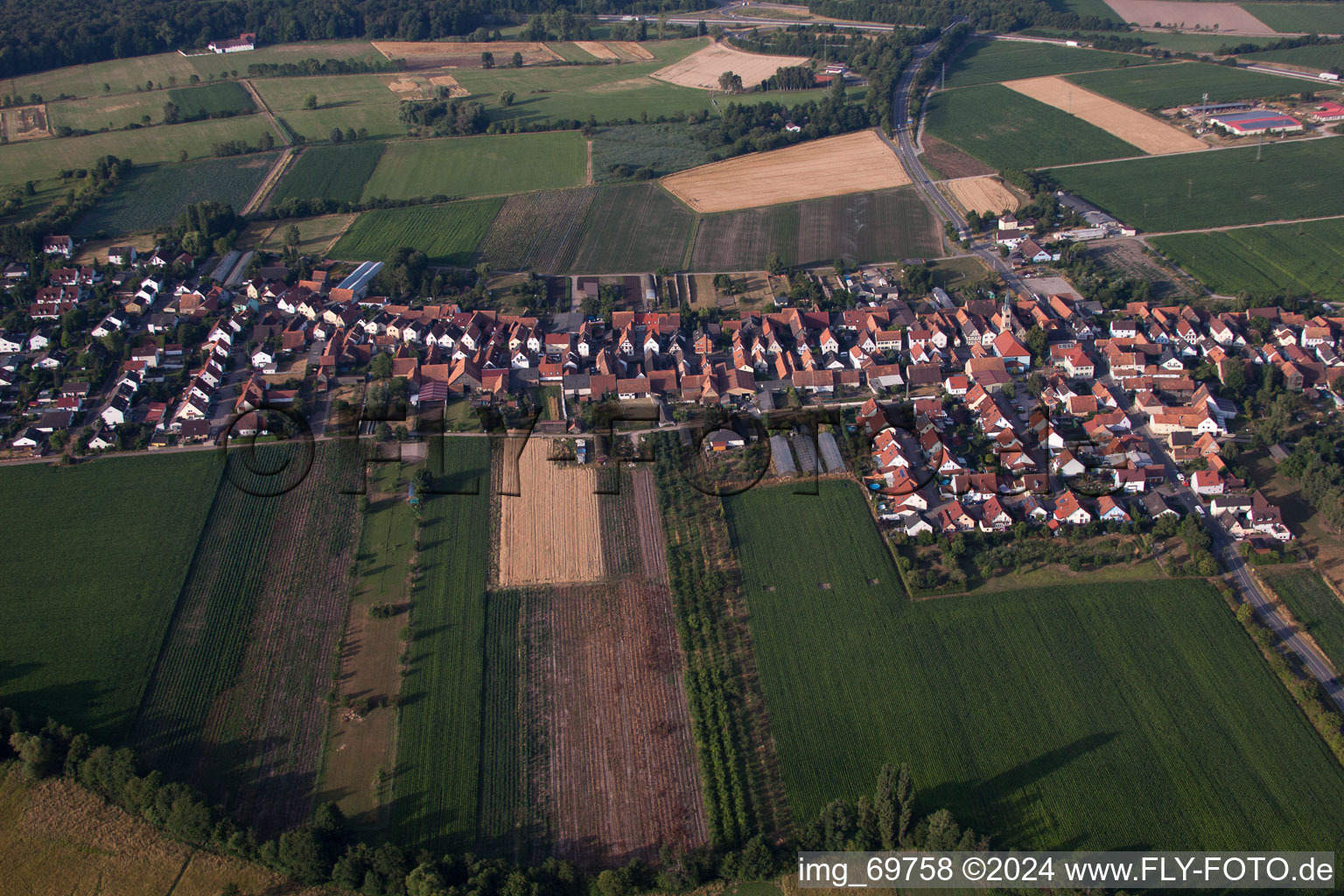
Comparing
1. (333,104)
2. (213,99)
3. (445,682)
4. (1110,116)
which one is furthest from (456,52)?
(445,682)

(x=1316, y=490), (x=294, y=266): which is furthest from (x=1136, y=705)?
(x=294, y=266)

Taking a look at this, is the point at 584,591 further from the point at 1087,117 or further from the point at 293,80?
the point at 293,80

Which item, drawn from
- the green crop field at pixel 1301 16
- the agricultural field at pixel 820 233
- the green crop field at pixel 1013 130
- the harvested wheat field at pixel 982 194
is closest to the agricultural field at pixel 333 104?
the agricultural field at pixel 820 233

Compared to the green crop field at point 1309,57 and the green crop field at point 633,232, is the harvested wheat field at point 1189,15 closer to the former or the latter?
the green crop field at point 1309,57

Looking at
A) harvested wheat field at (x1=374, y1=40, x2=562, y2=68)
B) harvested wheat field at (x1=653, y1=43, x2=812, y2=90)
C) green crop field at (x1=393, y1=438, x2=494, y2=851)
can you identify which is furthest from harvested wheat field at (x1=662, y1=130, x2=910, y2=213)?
harvested wheat field at (x1=374, y1=40, x2=562, y2=68)

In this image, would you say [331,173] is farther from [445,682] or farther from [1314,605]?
[1314,605]

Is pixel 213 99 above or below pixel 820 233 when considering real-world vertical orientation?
above

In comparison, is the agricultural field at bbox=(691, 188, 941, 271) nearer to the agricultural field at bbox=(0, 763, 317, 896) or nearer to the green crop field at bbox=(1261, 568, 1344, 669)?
the green crop field at bbox=(1261, 568, 1344, 669)
